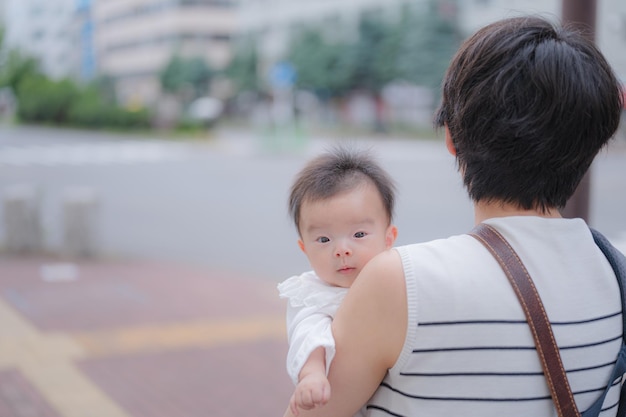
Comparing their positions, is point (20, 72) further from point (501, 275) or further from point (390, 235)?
point (501, 275)

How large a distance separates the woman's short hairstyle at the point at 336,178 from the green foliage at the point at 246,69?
5078 centimetres

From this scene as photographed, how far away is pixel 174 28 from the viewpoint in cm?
6103

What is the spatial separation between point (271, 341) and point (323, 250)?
4.32 m

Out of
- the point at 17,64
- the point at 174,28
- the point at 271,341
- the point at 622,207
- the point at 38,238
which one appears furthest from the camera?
the point at 174,28

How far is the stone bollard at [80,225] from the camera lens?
30.0ft

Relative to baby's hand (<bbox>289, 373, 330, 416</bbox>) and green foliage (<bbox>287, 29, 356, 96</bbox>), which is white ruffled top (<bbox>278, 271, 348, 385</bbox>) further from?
green foliage (<bbox>287, 29, 356, 96</bbox>)

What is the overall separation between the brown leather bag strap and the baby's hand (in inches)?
13.8

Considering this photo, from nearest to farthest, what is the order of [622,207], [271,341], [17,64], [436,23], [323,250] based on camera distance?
1. [323,250]
2. [271,341]
3. [622,207]
4. [436,23]
5. [17,64]

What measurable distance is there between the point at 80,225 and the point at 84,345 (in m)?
3.76

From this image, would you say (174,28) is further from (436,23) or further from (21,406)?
(21,406)

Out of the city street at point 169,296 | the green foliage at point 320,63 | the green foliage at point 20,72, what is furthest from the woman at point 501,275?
the green foliage at point 320,63

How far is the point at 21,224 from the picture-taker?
31.1 feet

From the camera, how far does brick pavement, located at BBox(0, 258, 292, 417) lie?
463 cm

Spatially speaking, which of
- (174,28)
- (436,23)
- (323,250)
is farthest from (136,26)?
(323,250)
